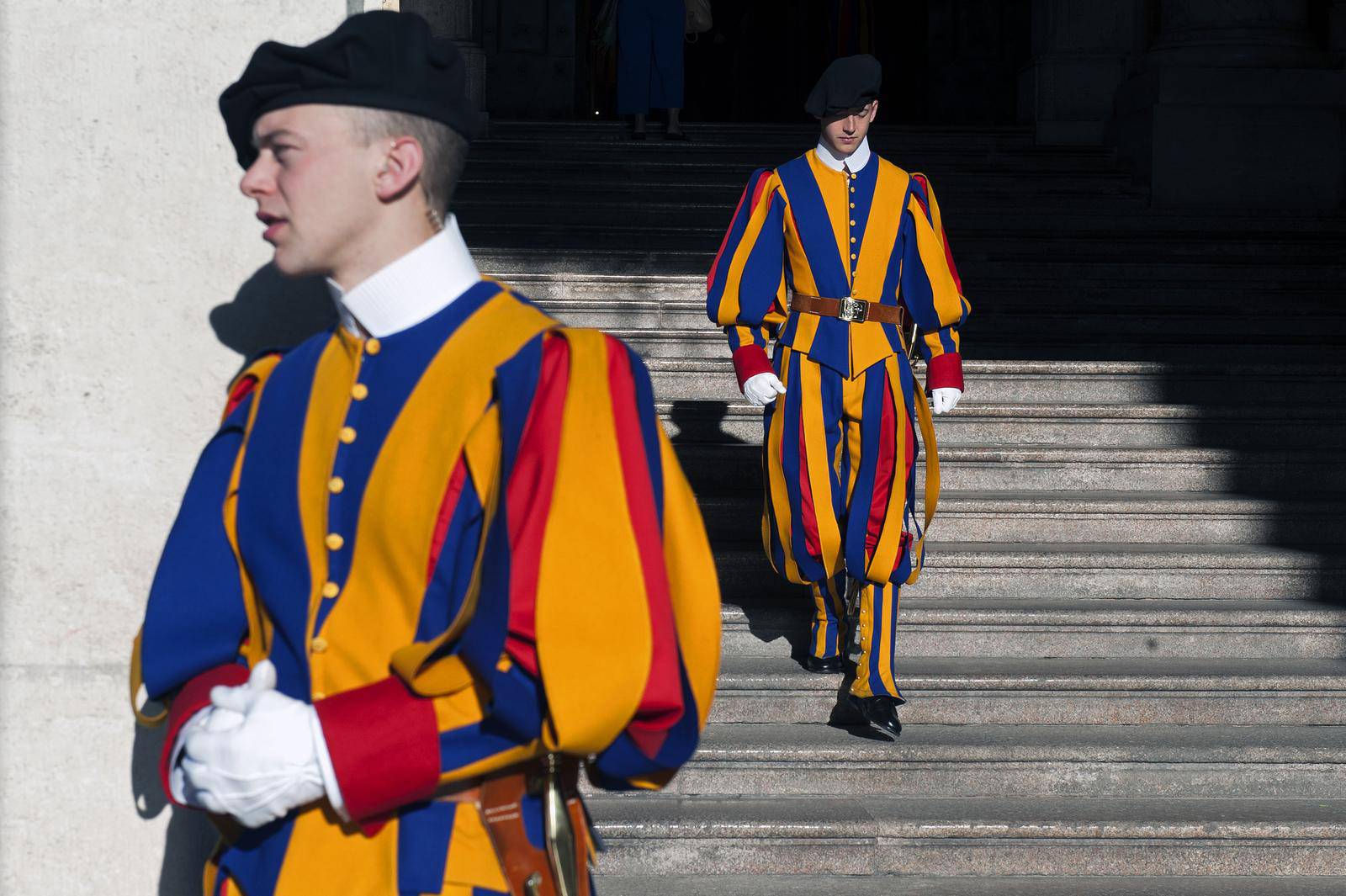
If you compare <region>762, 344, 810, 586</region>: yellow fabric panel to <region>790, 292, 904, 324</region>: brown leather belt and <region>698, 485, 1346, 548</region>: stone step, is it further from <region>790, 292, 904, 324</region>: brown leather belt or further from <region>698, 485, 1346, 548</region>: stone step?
<region>698, 485, 1346, 548</region>: stone step

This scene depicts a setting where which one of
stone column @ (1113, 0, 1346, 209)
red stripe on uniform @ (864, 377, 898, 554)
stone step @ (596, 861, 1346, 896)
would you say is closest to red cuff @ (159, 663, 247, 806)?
stone step @ (596, 861, 1346, 896)

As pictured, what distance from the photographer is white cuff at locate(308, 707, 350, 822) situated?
1.57 meters

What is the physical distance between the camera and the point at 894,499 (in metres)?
5.04

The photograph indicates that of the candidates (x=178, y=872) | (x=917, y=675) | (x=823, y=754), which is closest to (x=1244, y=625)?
(x=917, y=675)

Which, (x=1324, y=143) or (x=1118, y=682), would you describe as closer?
(x=1118, y=682)

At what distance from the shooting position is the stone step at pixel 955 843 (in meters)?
4.52

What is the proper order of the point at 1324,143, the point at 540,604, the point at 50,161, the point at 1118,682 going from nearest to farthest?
the point at 540,604 → the point at 50,161 → the point at 1118,682 → the point at 1324,143

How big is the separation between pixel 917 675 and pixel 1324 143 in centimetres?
580

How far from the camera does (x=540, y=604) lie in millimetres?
1562

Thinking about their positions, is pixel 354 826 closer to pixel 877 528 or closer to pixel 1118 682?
pixel 877 528

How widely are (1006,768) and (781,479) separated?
1.11 meters

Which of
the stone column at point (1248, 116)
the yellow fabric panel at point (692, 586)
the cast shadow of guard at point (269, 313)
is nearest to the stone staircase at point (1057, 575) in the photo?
the stone column at point (1248, 116)

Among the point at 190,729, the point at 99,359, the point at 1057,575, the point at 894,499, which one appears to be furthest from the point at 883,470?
the point at 190,729

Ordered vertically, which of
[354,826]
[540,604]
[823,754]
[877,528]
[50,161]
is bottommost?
[823,754]
